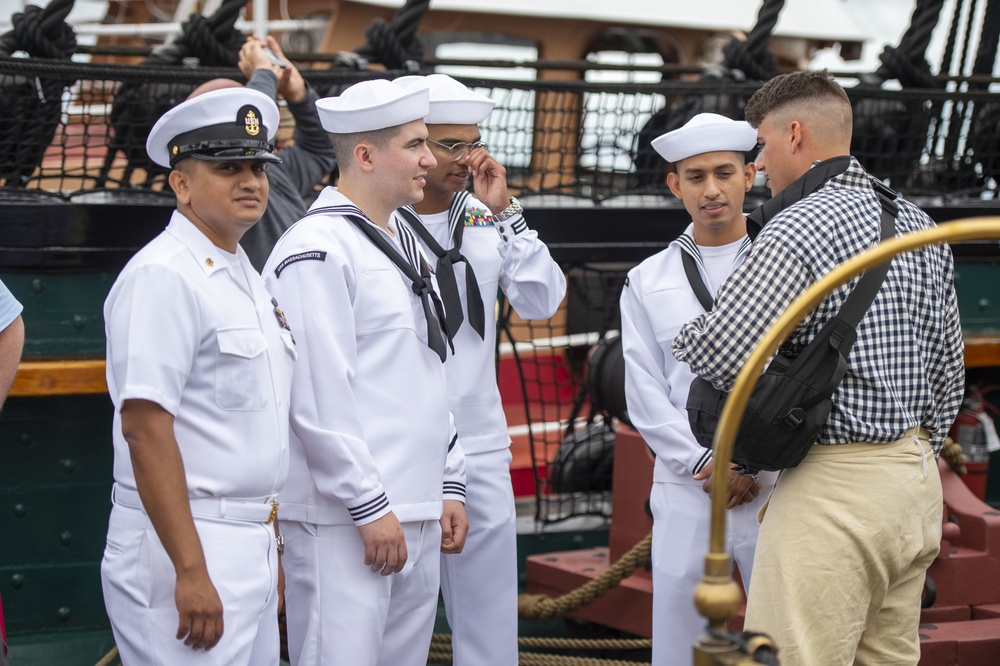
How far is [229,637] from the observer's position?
240 centimetres

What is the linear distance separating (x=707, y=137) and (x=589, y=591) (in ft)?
5.16

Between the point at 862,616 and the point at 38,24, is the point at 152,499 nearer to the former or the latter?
the point at 862,616

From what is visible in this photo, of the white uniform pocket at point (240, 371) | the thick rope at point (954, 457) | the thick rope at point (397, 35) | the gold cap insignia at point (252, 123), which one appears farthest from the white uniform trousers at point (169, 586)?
the thick rope at point (954, 457)

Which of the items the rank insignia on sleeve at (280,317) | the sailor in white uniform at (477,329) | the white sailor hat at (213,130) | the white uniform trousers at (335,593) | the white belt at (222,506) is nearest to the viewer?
the white belt at (222,506)

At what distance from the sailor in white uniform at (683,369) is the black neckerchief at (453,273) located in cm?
46

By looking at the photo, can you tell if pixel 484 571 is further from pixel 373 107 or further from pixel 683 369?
pixel 373 107

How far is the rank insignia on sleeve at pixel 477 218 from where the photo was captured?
3623 mm

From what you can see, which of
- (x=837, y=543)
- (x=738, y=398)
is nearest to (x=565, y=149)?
(x=837, y=543)

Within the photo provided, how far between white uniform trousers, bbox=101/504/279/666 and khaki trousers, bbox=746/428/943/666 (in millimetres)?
1110

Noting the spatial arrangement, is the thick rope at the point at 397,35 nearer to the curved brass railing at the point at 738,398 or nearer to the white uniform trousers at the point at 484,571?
the white uniform trousers at the point at 484,571

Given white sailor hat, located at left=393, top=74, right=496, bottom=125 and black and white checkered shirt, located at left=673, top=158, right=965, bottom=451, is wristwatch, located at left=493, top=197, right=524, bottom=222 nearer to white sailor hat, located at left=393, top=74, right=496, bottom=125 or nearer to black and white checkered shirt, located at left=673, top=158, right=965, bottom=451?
white sailor hat, located at left=393, top=74, right=496, bottom=125

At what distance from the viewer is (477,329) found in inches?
136

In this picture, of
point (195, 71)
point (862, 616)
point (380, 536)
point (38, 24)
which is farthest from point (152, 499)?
point (38, 24)

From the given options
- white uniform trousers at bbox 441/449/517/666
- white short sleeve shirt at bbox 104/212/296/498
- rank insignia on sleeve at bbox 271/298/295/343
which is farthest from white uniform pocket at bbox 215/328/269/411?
white uniform trousers at bbox 441/449/517/666
